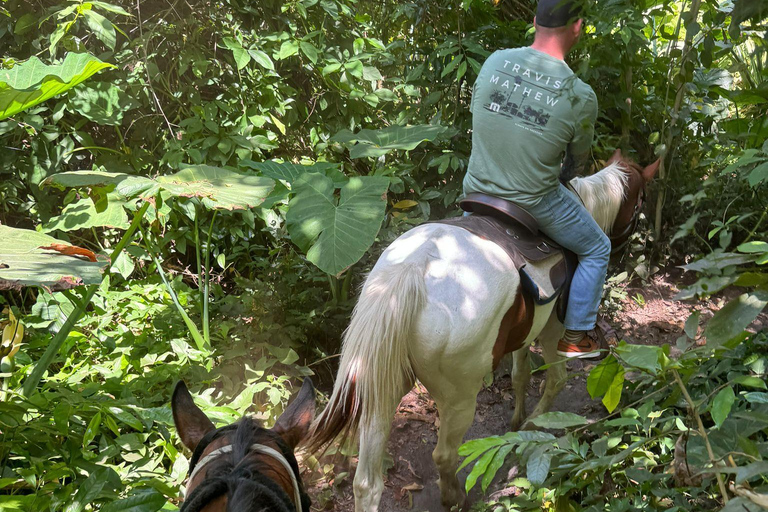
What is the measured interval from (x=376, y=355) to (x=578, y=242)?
1.28 metres

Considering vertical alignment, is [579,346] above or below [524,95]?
below

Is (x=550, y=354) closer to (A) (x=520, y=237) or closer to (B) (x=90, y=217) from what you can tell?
(A) (x=520, y=237)

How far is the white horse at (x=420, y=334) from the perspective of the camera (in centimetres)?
238

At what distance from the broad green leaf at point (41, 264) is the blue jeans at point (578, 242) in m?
1.97

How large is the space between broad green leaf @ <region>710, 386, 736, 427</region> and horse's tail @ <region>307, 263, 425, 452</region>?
49.4 inches

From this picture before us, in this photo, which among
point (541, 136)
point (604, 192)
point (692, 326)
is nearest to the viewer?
point (692, 326)

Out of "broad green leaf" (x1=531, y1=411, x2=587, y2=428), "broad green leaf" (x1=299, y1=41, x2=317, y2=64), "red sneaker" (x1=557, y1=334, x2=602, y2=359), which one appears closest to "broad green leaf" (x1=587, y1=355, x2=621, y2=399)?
"broad green leaf" (x1=531, y1=411, x2=587, y2=428)

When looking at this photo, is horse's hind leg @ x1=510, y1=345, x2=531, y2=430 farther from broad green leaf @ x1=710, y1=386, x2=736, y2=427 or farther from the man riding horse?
broad green leaf @ x1=710, y1=386, x2=736, y2=427

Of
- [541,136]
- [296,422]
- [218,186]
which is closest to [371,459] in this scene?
[296,422]

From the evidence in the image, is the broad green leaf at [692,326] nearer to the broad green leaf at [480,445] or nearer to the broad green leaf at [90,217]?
the broad green leaf at [480,445]

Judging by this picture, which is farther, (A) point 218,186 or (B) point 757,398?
(A) point 218,186

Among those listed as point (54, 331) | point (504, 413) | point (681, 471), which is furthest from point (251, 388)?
point (681, 471)

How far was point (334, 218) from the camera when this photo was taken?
3.06 metres

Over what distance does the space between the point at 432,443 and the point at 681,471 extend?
85.1 inches
